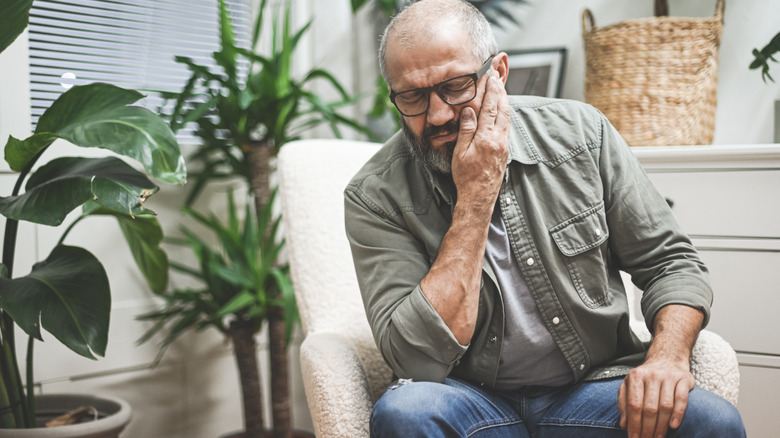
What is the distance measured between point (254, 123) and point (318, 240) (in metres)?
0.64

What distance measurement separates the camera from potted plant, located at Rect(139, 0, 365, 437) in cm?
186

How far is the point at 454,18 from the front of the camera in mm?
1167

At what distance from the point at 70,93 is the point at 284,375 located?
3.53 ft

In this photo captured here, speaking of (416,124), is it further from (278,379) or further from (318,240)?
(278,379)

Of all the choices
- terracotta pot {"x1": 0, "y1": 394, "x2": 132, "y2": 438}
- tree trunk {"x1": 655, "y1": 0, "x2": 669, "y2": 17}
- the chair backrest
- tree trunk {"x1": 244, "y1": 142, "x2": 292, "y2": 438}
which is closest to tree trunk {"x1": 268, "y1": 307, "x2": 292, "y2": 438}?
tree trunk {"x1": 244, "y1": 142, "x2": 292, "y2": 438}

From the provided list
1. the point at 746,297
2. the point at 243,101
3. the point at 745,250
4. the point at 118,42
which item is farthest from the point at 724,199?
the point at 118,42

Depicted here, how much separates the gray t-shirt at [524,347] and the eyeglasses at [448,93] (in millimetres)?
285

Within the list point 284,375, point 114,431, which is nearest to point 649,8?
point 284,375

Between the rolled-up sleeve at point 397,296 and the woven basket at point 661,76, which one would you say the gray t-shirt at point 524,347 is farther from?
the woven basket at point 661,76

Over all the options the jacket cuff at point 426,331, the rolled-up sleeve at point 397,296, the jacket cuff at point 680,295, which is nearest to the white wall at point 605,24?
the jacket cuff at point 680,295

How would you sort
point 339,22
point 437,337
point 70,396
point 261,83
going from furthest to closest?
point 339,22, point 261,83, point 70,396, point 437,337

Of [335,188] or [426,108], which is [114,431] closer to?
[335,188]

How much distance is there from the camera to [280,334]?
2.03 meters

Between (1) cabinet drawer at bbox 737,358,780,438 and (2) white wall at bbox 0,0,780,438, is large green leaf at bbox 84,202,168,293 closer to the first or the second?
(2) white wall at bbox 0,0,780,438
